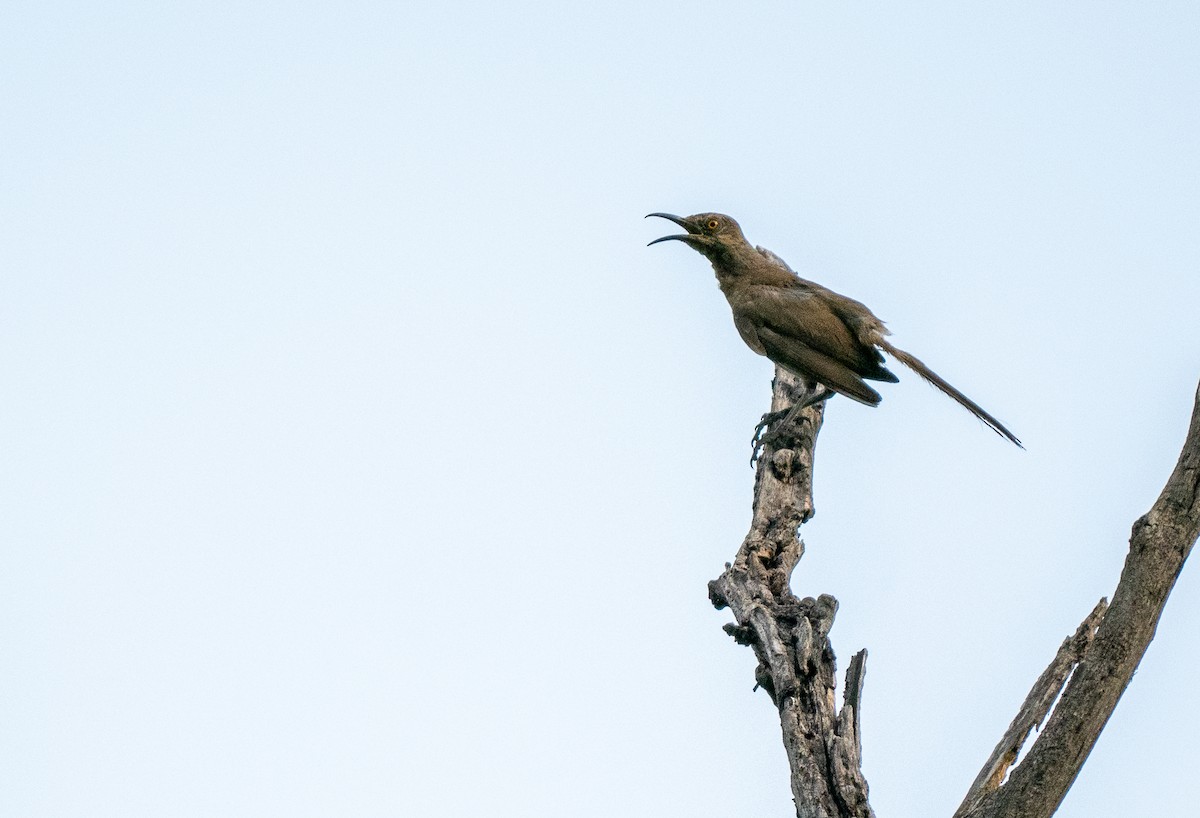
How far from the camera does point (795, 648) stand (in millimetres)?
4887

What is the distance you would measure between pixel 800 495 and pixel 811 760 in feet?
7.22

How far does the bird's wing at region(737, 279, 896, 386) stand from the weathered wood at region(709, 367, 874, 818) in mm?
1702

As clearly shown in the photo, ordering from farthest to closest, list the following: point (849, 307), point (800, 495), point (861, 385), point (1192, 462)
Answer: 1. point (849, 307)
2. point (861, 385)
3. point (800, 495)
4. point (1192, 462)

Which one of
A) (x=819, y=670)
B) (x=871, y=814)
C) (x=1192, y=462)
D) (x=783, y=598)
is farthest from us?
(x=783, y=598)

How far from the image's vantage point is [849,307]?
8477mm

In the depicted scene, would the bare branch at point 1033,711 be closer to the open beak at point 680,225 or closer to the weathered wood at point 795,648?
the weathered wood at point 795,648

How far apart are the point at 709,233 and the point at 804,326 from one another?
146 cm

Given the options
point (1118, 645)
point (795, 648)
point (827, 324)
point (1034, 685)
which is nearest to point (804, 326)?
point (827, 324)

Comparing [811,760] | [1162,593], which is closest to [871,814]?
[811,760]

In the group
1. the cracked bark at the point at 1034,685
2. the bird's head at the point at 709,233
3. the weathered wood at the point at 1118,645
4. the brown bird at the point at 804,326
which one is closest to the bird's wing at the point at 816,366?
the brown bird at the point at 804,326

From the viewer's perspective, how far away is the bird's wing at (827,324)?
818cm

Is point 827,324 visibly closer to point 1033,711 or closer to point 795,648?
point 795,648

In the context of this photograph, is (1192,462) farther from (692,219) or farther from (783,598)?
(692,219)

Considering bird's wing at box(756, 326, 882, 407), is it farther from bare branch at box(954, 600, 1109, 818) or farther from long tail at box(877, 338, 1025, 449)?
bare branch at box(954, 600, 1109, 818)
